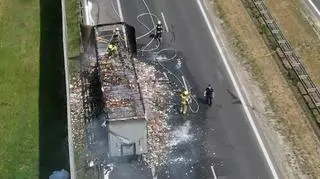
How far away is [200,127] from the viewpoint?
87.9ft

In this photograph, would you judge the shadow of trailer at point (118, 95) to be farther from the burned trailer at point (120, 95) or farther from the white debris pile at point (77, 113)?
the white debris pile at point (77, 113)

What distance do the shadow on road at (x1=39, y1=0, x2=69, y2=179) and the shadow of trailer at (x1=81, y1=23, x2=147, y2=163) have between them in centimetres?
153

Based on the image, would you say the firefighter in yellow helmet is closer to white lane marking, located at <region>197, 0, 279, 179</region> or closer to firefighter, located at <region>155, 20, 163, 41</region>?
white lane marking, located at <region>197, 0, 279, 179</region>

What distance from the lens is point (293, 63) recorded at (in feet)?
100

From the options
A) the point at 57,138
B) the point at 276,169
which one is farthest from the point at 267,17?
the point at 57,138

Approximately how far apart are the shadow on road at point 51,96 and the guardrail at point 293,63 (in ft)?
38.7

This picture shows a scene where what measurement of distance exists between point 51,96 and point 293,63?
499 inches

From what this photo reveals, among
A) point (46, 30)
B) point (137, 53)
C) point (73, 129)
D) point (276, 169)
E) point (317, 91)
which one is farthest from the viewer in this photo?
point (46, 30)

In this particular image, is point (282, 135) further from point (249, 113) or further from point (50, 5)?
point (50, 5)

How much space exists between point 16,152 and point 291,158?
40.0 ft

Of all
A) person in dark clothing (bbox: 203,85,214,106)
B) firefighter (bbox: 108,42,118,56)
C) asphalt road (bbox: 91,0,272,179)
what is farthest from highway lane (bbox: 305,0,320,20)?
firefighter (bbox: 108,42,118,56)

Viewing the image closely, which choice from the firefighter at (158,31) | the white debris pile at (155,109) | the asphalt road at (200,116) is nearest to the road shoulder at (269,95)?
the asphalt road at (200,116)

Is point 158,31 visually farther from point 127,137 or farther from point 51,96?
point 127,137

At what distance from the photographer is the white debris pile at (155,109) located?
25.3m
